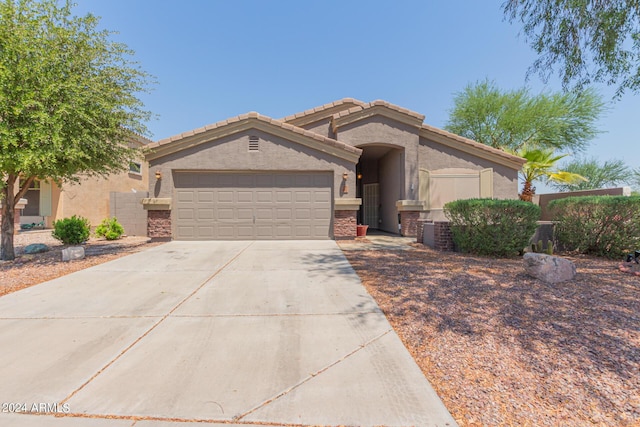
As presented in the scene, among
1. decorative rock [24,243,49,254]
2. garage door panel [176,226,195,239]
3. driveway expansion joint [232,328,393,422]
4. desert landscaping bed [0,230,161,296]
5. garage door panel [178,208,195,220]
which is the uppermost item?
garage door panel [178,208,195,220]

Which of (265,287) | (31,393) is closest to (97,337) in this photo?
(31,393)

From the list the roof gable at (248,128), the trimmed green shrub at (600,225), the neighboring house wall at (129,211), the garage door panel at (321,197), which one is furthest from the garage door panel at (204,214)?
the trimmed green shrub at (600,225)

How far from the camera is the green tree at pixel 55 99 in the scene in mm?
5977

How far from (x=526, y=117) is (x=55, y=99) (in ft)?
82.6

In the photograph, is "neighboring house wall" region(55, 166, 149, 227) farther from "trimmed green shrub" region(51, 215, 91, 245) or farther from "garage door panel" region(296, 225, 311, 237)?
"garage door panel" region(296, 225, 311, 237)

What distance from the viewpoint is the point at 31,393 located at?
7.46 feet

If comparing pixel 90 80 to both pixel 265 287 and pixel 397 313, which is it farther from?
pixel 397 313

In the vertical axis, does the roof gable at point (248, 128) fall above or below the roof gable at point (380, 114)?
below

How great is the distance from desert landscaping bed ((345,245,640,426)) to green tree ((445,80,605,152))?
18.3 m

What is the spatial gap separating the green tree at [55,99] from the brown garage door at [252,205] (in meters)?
3.10

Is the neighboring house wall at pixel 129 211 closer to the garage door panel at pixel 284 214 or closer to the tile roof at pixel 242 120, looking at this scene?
the tile roof at pixel 242 120

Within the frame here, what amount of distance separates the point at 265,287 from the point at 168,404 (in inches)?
111

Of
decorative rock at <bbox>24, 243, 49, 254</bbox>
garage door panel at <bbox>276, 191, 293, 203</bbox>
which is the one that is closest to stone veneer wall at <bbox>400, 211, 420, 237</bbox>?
garage door panel at <bbox>276, 191, 293, 203</bbox>

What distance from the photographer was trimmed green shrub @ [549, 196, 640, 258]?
275 inches
